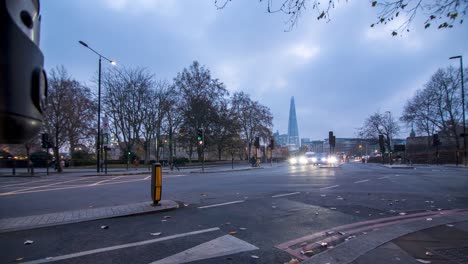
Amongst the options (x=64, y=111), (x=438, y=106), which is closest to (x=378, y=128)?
(x=438, y=106)

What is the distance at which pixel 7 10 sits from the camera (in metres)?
0.94

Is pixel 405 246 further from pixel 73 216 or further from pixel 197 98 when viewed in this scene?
pixel 197 98

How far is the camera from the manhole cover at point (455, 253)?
12.5 ft

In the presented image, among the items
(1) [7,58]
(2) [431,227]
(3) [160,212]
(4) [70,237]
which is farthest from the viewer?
(3) [160,212]

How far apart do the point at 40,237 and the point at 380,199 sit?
8.60 meters

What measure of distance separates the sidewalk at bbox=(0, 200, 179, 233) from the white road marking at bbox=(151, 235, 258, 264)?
9.04 ft

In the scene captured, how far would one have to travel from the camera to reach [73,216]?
638 cm

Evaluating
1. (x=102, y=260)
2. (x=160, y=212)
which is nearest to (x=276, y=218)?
(x=160, y=212)

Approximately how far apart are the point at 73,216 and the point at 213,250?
373cm

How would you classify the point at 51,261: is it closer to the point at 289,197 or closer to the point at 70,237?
the point at 70,237

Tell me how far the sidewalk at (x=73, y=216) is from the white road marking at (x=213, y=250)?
2754 millimetres

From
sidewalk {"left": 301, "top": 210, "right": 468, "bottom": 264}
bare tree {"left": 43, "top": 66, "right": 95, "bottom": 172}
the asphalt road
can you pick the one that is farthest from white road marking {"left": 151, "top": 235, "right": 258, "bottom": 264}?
Answer: bare tree {"left": 43, "top": 66, "right": 95, "bottom": 172}

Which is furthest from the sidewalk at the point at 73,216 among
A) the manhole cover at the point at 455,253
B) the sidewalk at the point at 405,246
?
the manhole cover at the point at 455,253

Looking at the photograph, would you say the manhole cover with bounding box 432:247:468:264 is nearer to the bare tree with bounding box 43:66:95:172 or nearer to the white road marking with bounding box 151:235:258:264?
the white road marking with bounding box 151:235:258:264
